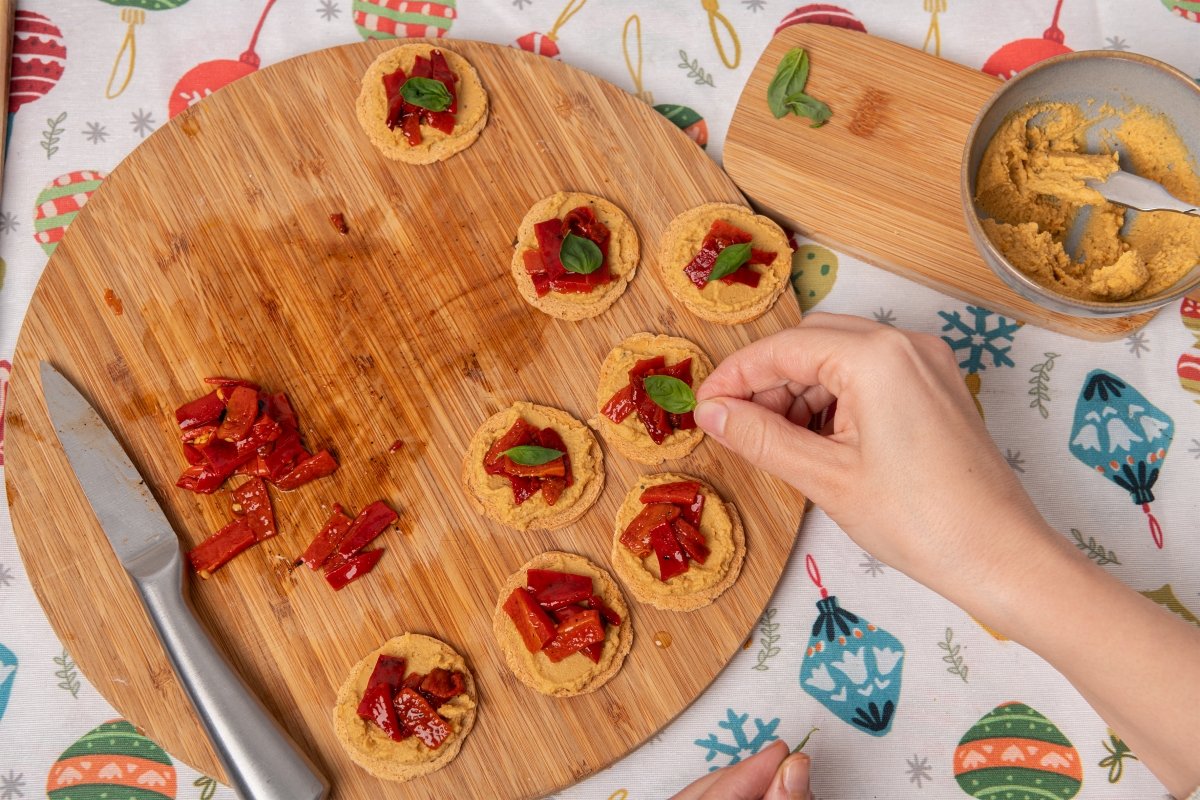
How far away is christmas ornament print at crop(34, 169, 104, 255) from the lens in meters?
4.55

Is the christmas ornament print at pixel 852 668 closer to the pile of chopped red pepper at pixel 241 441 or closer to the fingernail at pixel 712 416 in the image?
the fingernail at pixel 712 416

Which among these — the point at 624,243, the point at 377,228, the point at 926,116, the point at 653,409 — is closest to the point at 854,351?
the point at 653,409

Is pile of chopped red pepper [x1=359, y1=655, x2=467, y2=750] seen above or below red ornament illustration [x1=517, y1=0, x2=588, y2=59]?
below

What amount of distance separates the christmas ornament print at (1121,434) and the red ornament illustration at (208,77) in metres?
4.87

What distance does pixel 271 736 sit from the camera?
3.74 meters

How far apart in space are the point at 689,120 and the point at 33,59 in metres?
3.60

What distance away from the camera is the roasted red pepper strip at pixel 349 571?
13.2 ft

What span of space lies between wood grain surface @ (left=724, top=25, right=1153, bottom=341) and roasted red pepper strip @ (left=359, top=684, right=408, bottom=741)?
3034 millimetres

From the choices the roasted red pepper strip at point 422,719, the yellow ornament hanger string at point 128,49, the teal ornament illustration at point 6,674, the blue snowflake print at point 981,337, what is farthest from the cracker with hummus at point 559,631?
the yellow ornament hanger string at point 128,49

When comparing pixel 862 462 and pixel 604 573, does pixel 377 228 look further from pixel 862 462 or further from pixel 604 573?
pixel 862 462

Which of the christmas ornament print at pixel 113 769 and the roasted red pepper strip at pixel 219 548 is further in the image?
the christmas ornament print at pixel 113 769

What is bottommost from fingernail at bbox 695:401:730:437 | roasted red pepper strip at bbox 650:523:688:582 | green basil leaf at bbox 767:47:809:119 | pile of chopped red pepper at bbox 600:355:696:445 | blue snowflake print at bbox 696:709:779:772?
blue snowflake print at bbox 696:709:779:772

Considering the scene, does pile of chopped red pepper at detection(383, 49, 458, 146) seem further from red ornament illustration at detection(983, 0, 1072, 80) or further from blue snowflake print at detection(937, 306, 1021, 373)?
red ornament illustration at detection(983, 0, 1072, 80)

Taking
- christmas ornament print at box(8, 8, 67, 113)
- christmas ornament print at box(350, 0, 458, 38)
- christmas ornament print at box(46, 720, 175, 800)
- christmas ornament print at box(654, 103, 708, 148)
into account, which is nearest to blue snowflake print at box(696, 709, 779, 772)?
christmas ornament print at box(46, 720, 175, 800)
